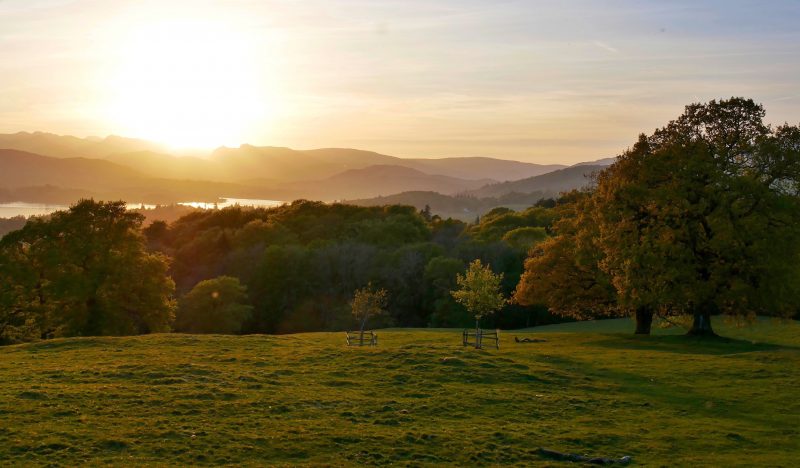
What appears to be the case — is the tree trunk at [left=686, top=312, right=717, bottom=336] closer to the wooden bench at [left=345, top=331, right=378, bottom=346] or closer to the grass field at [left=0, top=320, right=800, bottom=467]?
the grass field at [left=0, top=320, right=800, bottom=467]

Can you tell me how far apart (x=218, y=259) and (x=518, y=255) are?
47.7 meters

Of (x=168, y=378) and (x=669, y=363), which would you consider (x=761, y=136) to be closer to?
(x=669, y=363)

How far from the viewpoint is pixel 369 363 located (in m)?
33.8

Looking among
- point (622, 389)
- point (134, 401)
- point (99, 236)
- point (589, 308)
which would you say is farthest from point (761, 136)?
point (99, 236)

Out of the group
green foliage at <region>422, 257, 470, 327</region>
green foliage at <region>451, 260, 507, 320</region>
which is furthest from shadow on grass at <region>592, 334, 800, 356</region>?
green foliage at <region>422, 257, 470, 327</region>

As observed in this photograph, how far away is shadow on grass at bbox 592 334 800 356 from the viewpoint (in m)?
41.8

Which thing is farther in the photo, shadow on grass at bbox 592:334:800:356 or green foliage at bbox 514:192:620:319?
green foliage at bbox 514:192:620:319

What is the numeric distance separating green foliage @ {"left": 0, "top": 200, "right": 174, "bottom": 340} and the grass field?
15.2m

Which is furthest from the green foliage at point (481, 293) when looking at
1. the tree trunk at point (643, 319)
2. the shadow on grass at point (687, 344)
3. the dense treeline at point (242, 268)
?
the dense treeline at point (242, 268)

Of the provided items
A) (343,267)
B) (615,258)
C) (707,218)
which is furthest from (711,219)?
(343,267)

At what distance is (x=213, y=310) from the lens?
7788 cm

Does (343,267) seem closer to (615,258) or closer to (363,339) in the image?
(363,339)

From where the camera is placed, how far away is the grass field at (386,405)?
19.4 meters

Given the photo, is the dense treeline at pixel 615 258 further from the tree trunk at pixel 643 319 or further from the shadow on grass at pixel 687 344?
the shadow on grass at pixel 687 344
